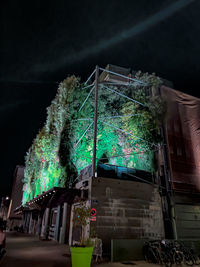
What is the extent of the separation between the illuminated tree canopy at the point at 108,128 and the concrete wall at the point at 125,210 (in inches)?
122

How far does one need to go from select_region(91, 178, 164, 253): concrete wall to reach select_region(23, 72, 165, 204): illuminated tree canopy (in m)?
3.09

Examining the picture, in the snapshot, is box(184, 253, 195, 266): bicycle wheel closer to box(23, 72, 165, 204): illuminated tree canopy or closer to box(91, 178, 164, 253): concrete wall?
box(91, 178, 164, 253): concrete wall

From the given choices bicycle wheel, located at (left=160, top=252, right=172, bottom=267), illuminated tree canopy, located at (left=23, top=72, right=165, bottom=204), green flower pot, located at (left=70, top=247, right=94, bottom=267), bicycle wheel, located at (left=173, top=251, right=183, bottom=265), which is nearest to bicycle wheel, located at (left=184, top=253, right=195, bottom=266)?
bicycle wheel, located at (left=173, top=251, right=183, bottom=265)

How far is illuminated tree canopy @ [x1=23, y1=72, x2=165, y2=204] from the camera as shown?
16781mm

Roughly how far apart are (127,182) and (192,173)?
621cm

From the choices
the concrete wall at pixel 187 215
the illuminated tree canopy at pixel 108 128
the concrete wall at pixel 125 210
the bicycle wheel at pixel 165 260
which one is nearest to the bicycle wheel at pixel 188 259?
the bicycle wheel at pixel 165 260

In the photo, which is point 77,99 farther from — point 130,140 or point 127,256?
point 127,256

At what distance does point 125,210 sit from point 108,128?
26.2ft

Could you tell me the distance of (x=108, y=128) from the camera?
18172mm

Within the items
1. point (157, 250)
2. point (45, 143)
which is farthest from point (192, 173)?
point (45, 143)

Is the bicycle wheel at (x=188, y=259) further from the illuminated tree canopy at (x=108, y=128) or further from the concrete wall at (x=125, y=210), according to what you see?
the illuminated tree canopy at (x=108, y=128)

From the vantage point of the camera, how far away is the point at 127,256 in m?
8.94

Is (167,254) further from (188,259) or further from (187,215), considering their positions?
(187,215)

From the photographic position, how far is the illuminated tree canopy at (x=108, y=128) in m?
16.8
